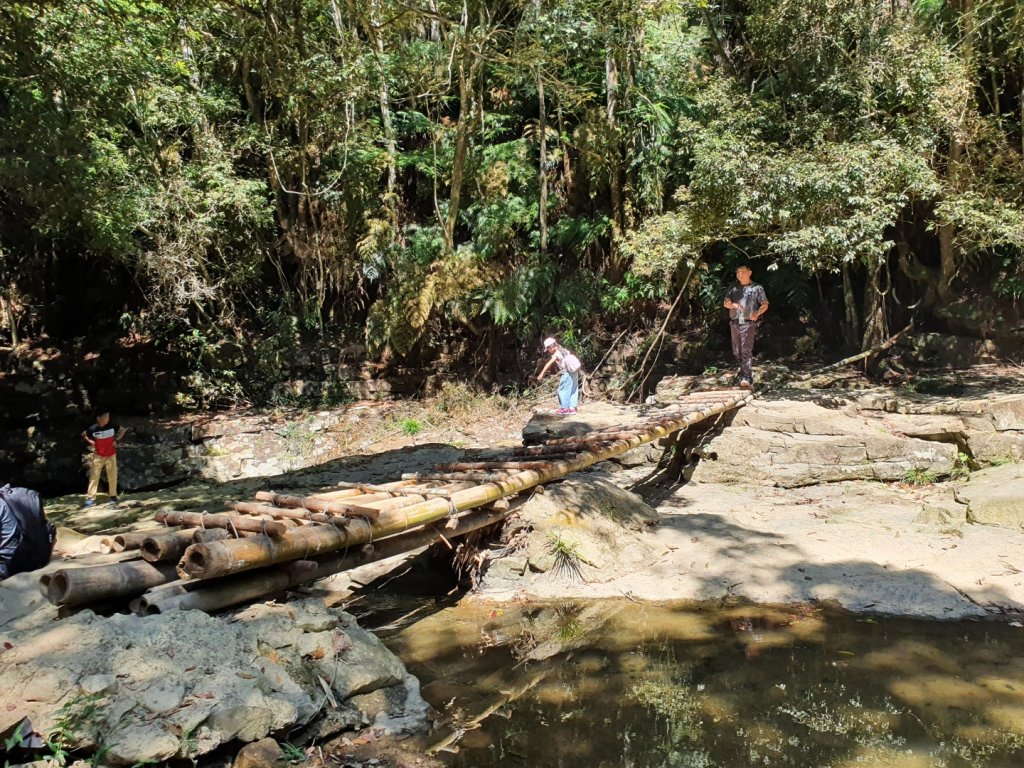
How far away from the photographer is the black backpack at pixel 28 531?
4277 mm

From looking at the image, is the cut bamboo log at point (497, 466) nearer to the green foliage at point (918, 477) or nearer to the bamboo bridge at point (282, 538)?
the bamboo bridge at point (282, 538)

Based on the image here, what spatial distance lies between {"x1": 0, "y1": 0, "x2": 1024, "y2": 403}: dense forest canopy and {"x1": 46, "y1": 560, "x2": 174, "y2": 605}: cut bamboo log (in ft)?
20.0

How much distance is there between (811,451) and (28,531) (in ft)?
26.0

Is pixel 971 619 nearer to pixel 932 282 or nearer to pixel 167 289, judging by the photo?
pixel 932 282

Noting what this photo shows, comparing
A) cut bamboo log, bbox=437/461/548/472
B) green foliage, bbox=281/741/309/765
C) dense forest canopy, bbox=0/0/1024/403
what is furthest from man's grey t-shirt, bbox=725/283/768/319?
green foliage, bbox=281/741/309/765

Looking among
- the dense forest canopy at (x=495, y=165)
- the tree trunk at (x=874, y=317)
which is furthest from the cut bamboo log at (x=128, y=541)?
the tree trunk at (x=874, y=317)

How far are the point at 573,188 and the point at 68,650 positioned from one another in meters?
12.8

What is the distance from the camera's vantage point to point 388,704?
416cm

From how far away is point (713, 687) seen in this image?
178 inches

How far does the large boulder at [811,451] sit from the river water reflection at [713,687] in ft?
12.2

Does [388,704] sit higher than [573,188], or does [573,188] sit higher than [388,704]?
[573,188]

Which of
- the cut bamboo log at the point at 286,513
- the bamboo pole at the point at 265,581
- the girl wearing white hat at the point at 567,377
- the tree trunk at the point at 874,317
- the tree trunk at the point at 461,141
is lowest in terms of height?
the bamboo pole at the point at 265,581

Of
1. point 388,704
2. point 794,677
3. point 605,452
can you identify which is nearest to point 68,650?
point 388,704

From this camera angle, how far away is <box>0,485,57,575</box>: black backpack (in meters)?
4.28
